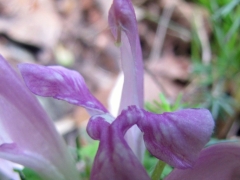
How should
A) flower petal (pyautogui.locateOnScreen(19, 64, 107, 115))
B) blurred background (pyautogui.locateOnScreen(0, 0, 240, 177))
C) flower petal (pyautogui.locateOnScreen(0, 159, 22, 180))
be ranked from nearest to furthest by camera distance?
flower petal (pyautogui.locateOnScreen(19, 64, 107, 115)) < flower petal (pyautogui.locateOnScreen(0, 159, 22, 180)) < blurred background (pyautogui.locateOnScreen(0, 0, 240, 177))

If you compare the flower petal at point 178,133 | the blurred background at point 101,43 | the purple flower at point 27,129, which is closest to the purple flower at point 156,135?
the flower petal at point 178,133

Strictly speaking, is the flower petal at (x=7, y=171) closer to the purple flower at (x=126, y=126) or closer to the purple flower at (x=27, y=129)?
the purple flower at (x=27, y=129)

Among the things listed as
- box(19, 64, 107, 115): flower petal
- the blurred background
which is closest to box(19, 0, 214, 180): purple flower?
box(19, 64, 107, 115): flower petal

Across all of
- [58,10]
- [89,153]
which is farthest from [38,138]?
[58,10]

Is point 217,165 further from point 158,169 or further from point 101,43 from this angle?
point 101,43

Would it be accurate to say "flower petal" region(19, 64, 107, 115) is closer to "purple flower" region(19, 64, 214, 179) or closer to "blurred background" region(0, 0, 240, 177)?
"purple flower" region(19, 64, 214, 179)

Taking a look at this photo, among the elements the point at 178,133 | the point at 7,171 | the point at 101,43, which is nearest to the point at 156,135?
the point at 178,133

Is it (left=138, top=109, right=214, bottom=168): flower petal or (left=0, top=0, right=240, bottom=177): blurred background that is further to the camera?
(left=0, top=0, right=240, bottom=177): blurred background
